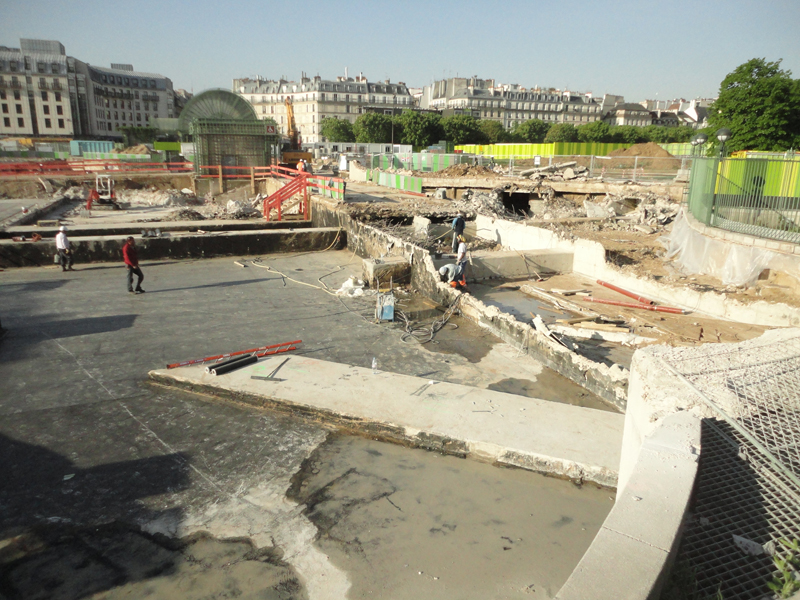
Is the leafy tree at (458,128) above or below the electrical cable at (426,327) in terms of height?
above

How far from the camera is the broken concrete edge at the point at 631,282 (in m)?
8.89

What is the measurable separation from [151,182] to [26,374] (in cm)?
2732

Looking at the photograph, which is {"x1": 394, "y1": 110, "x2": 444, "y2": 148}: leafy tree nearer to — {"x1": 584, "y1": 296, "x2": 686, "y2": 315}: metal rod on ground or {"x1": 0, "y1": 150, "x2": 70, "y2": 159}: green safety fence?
{"x1": 0, "y1": 150, "x2": 70, "y2": 159}: green safety fence

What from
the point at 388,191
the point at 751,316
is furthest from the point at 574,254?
the point at 388,191

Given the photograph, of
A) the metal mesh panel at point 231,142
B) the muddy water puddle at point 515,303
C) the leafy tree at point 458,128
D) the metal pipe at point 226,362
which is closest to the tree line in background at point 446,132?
the leafy tree at point 458,128

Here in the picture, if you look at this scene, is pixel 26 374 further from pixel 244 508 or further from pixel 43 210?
pixel 43 210

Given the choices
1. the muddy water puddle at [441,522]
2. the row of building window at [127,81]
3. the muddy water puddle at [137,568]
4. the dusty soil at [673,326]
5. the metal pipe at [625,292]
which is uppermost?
the row of building window at [127,81]

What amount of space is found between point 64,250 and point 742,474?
1584 centimetres

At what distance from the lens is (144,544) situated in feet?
14.0

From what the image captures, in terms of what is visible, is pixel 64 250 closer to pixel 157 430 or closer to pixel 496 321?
pixel 157 430

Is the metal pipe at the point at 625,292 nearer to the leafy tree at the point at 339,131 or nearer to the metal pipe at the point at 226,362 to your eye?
the metal pipe at the point at 226,362

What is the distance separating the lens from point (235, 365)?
744 cm

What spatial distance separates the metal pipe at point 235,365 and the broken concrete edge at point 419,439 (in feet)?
1.06

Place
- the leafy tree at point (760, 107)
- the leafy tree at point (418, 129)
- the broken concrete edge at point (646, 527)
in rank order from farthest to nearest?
the leafy tree at point (418, 129)
the leafy tree at point (760, 107)
the broken concrete edge at point (646, 527)
